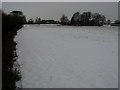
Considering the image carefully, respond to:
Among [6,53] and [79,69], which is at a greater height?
[6,53]

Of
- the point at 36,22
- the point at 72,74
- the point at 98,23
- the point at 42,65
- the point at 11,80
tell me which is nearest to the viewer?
the point at 11,80

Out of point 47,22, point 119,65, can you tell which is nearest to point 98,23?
point 47,22

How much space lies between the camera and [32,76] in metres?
7.81

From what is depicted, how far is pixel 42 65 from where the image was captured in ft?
31.3

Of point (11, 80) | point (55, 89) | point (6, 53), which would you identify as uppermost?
point (6, 53)

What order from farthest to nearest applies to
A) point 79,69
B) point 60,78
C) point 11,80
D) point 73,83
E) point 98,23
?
point 98,23 < point 79,69 < point 60,78 < point 73,83 < point 11,80

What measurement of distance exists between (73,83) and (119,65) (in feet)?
10.8

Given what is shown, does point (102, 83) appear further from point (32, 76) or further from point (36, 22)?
point (36, 22)

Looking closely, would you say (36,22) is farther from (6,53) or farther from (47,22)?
(6,53)

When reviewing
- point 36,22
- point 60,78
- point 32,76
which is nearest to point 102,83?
point 60,78

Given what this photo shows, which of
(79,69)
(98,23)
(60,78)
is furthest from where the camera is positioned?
(98,23)

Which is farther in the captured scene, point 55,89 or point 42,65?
point 42,65

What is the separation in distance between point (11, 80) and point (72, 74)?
293cm

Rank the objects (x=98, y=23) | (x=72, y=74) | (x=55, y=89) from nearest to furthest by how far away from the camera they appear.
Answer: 1. (x=55, y=89)
2. (x=72, y=74)
3. (x=98, y=23)
